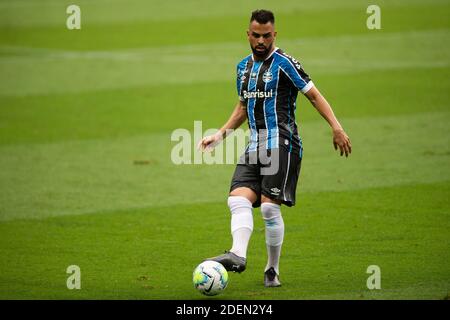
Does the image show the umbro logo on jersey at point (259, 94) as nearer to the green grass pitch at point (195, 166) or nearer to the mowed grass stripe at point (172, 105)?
the green grass pitch at point (195, 166)

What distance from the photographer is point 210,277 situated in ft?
24.4

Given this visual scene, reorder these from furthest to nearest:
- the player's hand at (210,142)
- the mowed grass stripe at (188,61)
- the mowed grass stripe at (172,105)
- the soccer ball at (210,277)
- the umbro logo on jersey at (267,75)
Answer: the mowed grass stripe at (188,61) < the mowed grass stripe at (172,105) < the player's hand at (210,142) < the umbro logo on jersey at (267,75) < the soccer ball at (210,277)

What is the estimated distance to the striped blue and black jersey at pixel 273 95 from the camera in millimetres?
7922

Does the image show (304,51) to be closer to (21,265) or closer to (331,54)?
(331,54)

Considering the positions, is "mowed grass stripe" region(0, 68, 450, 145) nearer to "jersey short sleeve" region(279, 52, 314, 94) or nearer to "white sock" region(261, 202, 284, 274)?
"white sock" region(261, 202, 284, 274)

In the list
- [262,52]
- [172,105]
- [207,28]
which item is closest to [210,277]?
[262,52]

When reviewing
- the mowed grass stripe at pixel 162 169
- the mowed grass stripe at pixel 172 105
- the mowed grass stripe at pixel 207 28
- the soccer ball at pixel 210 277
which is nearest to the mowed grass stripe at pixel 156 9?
the mowed grass stripe at pixel 207 28

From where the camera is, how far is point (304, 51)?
21547mm

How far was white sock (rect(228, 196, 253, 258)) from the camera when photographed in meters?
7.71

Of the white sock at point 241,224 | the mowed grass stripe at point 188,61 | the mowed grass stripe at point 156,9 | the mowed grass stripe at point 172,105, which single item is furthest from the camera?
the mowed grass stripe at point 156,9

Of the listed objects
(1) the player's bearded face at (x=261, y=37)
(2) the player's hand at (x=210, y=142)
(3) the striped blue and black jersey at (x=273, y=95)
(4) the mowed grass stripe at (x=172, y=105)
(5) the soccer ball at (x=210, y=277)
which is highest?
(4) the mowed grass stripe at (x=172, y=105)

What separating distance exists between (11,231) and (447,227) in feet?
15.4

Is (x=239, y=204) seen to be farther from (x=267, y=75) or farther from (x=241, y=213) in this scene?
(x=267, y=75)

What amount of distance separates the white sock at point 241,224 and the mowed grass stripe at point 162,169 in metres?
3.56
